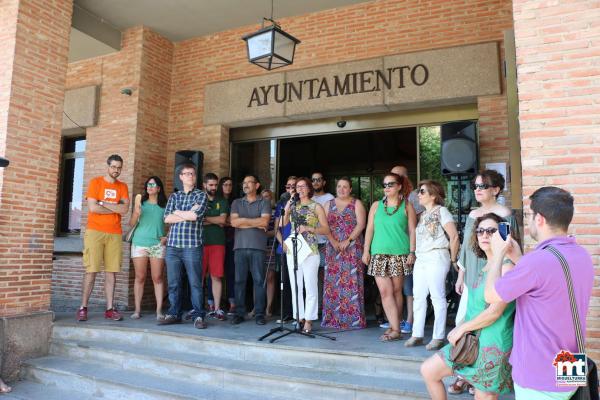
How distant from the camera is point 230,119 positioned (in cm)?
744

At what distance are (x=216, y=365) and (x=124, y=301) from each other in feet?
11.0

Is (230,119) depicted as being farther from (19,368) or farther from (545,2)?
(545,2)

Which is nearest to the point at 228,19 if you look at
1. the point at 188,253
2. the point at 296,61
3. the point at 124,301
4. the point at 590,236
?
the point at 296,61

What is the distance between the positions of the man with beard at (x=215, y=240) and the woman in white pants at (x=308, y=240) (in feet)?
3.71

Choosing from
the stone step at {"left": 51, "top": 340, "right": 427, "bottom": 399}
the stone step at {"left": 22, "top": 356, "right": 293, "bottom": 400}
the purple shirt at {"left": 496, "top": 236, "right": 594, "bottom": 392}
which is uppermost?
the purple shirt at {"left": 496, "top": 236, "right": 594, "bottom": 392}

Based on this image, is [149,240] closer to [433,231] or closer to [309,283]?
[309,283]

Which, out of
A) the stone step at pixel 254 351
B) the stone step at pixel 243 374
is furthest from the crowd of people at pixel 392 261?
the stone step at pixel 243 374

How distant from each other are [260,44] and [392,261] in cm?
275

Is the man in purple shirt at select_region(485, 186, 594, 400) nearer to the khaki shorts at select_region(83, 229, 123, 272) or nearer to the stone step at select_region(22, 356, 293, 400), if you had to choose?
the stone step at select_region(22, 356, 293, 400)

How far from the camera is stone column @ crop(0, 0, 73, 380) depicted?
499cm

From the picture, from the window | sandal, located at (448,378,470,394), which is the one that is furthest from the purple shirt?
the window

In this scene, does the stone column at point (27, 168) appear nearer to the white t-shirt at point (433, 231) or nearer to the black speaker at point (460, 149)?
the white t-shirt at point (433, 231)

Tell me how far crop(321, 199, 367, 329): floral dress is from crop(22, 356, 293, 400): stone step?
5.10 feet

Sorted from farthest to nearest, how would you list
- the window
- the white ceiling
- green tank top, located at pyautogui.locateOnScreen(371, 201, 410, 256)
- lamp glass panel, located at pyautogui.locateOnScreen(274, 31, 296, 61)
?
the window, the white ceiling, lamp glass panel, located at pyautogui.locateOnScreen(274, 31, 296, 61), green tank top, located at pyautogui.locateOnScreen(371, 201, 410, 256)
